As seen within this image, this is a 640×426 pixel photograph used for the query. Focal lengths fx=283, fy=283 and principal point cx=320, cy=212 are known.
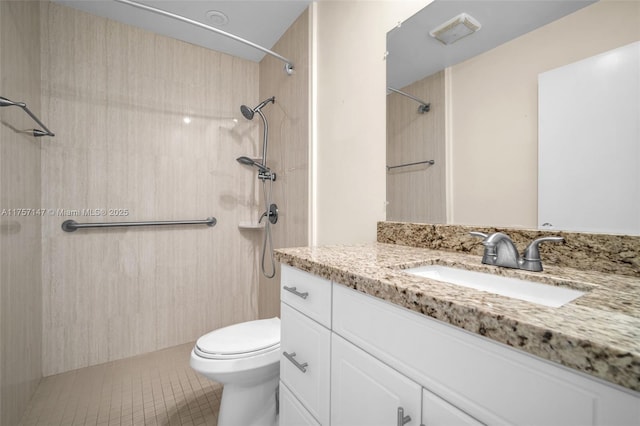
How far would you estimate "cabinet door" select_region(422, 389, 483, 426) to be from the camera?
1.48ft

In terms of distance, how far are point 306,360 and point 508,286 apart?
594 millimetres

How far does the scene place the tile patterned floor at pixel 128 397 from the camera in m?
1.38

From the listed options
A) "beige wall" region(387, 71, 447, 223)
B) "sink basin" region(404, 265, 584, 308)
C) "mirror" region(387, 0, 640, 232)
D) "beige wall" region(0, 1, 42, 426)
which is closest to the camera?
"sink basin" region(404, 265, 584, 308)

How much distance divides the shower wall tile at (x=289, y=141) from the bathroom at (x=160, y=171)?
0.05 ft

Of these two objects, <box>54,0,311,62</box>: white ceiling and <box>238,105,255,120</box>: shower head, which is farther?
<box>238,105,255,120</box>: shower head

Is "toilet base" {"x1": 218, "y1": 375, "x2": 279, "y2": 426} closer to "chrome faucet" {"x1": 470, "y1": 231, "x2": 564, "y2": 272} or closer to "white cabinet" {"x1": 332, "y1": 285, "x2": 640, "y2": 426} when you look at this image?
"white cabinet" {"x1": 332, "y1": 285, "x2": 640, "y2": 426}

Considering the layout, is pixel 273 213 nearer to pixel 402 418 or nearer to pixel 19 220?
pixel 19 220

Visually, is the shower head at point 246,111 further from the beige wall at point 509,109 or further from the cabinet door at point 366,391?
the cabinet door at point 366,391

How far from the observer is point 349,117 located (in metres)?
1.49

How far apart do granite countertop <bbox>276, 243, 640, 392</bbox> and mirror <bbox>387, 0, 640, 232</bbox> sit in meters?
0.28

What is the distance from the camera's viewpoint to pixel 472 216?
98 centimetres

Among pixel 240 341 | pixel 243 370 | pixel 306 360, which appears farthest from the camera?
pixel 240 341

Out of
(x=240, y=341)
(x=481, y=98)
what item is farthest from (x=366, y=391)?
(x=481, y=98)

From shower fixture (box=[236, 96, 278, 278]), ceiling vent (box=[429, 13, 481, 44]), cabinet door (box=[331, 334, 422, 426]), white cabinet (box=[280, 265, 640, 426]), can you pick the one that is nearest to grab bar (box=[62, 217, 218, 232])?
shower fixture (box=[236, 96, 278, 278])
